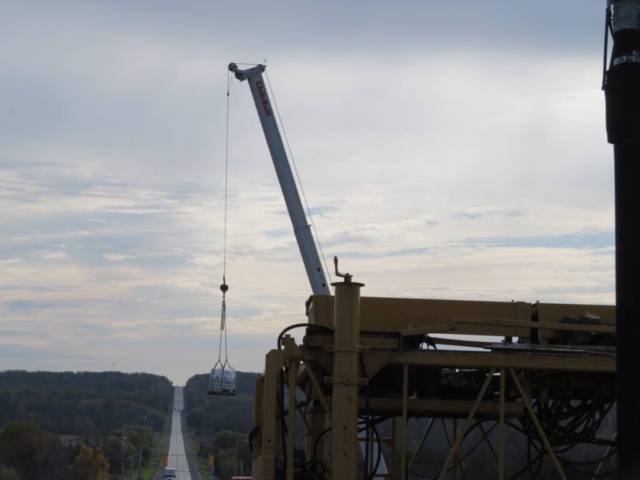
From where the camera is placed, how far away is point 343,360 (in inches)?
381

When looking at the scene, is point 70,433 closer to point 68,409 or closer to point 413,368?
point 68,409

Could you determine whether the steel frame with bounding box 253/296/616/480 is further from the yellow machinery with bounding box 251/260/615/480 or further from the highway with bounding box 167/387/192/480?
the highway with bounding box 167/387/192/480

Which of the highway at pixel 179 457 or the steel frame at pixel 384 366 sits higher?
the steel frame at pixel 384 366

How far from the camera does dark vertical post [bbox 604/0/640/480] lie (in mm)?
8227

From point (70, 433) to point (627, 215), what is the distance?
15138cm

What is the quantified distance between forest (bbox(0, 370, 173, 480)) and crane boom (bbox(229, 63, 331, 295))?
70.0 m

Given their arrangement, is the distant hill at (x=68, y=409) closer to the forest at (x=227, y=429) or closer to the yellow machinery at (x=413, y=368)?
the forest at (x=227, y=429)

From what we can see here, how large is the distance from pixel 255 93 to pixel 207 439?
138491 mm

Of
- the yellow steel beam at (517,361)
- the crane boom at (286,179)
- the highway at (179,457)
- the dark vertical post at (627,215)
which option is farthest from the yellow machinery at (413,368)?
the highway at (179,457)

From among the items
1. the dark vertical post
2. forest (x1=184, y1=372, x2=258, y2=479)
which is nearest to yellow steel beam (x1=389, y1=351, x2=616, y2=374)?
the dark vertical post

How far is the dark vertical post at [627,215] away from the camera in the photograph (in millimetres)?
8227

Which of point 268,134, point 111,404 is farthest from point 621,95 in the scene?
point 111,404

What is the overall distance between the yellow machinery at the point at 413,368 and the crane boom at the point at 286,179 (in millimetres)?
13702

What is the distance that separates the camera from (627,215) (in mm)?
8312
